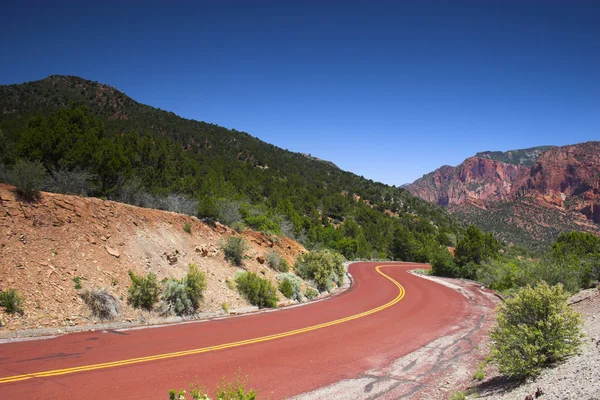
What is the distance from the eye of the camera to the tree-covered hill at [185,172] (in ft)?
58.2

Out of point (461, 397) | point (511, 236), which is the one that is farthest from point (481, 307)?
point (511, 236)

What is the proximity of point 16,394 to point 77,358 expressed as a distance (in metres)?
1.86

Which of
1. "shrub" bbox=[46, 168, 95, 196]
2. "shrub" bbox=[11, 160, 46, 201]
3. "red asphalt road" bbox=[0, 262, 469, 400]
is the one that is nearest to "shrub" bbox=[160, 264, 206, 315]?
"red asphalt road" bbox=[0, 262, 469, 400]

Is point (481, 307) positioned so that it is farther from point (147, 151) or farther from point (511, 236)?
point (511, 236)

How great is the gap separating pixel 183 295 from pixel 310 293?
26.3 ft

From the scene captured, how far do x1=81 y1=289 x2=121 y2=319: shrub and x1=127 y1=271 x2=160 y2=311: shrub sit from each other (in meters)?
0.74

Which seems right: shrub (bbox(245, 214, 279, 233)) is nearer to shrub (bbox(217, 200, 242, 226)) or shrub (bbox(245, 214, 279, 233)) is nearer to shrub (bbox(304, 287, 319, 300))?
shrub (bbox(217, 200, 242, 226))

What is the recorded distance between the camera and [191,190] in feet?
81.3

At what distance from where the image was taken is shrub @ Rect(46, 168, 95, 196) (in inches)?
585

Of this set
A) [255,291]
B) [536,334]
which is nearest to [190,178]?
[255,291]

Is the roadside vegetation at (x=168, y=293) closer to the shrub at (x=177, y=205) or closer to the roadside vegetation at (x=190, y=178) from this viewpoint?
the roadside vegetation at (x=190, y=178)

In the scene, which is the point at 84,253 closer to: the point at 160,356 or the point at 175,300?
the point at 175,300

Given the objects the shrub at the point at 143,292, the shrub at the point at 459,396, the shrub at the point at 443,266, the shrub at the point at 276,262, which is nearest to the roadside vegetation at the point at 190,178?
the shrub at the point at 276,262

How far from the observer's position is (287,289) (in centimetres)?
1777
